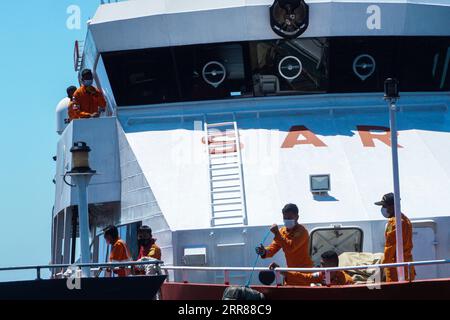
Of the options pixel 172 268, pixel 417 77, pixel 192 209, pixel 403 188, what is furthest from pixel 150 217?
pixel 417 77

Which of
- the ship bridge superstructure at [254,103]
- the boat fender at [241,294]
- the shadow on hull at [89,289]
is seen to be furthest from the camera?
the ship bridge superstructure at [254,103]

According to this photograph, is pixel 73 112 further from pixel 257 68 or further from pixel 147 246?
pixel 147 246

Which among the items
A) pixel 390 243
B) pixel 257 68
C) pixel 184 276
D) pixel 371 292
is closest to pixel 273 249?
pixel 184 276

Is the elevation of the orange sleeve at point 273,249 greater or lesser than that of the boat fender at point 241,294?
greater

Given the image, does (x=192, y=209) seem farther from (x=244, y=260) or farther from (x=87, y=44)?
(x=87, y=44)

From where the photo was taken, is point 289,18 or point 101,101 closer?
point 289,18

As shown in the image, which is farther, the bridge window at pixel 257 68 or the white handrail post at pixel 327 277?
the bridge window at pixel 257 68

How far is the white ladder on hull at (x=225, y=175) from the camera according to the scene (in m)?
17.6

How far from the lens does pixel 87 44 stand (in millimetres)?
21625

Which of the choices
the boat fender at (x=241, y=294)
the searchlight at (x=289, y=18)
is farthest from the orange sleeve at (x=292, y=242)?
the searchlight at (x=289, y=18)

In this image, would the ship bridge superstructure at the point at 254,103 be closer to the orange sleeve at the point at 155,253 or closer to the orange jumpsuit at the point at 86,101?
the orange jumpsuit at the point at 86,101

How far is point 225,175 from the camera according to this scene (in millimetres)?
18375

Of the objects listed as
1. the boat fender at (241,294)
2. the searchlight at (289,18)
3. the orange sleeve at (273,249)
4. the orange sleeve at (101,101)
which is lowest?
the boat fender at (241,294)

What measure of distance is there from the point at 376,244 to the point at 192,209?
259 cm
